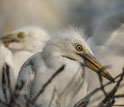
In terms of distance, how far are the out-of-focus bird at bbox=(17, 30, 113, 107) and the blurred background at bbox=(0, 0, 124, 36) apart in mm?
3255

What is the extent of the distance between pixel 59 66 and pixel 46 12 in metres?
4.56

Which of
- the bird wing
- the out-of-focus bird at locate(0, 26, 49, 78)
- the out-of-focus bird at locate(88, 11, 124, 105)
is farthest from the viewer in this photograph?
the out-of-focus bird at locate(0, 26, 49, 78)

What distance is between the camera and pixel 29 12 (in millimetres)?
6934

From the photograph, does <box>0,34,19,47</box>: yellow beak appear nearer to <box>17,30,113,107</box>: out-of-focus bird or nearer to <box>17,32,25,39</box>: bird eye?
<box>17,32,25,39</box>: bird eye

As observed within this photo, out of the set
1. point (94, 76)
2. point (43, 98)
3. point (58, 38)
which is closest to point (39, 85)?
point (43, 98)

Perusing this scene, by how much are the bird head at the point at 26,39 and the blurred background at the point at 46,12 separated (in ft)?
7.40

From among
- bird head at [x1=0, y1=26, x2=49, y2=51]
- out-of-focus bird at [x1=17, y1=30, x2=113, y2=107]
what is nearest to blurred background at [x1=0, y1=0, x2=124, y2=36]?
bird head at [x1=0, y1=26, x2=49, y2=51]

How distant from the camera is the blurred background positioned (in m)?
6.79

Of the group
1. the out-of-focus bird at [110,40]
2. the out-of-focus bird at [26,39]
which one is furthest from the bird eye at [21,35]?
the out-of-focus bird at [110,40]

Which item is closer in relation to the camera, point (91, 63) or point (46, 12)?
point (91, 63)

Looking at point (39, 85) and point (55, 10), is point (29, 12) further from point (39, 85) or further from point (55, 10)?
point (39, 85)

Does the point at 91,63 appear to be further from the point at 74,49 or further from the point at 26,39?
the point at 26,39

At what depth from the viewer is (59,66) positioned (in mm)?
2953

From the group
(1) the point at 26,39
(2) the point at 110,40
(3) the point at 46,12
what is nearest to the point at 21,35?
(1) the point at 26,39
